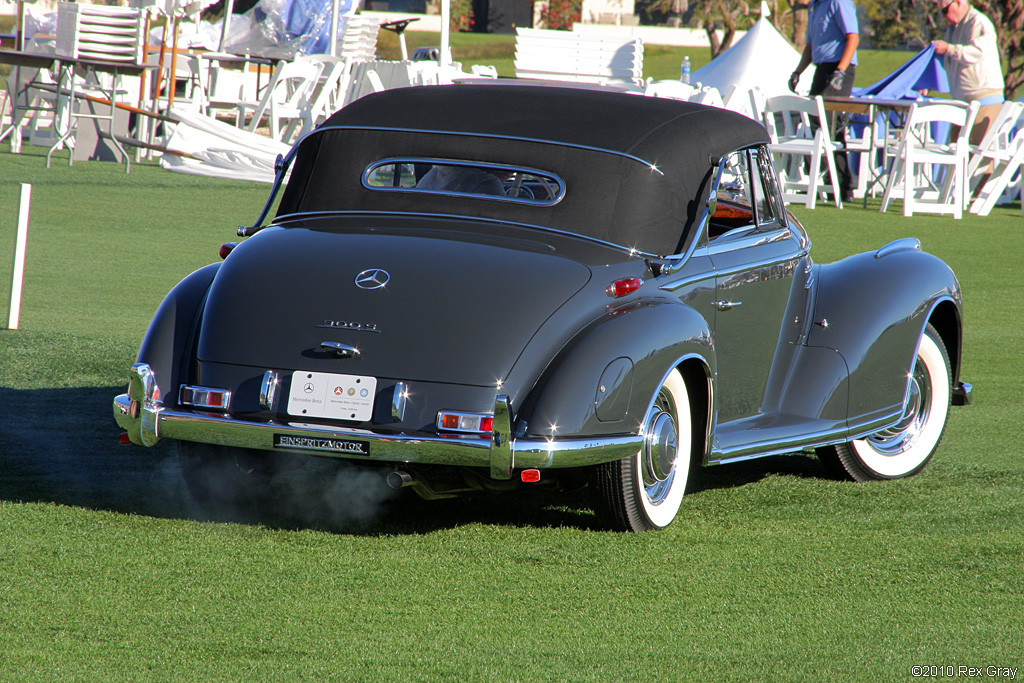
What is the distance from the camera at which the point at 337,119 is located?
5219 mm

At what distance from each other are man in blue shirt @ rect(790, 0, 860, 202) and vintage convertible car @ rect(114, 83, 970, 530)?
36.6 feet

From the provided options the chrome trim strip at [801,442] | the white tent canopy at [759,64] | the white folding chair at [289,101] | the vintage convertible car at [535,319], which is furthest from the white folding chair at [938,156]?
the chrome trim strip at [801,442]

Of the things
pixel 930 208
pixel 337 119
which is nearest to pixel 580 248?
pixel 337 119

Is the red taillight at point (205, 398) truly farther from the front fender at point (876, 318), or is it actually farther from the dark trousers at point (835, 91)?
the dark trousers at point (835, 91)

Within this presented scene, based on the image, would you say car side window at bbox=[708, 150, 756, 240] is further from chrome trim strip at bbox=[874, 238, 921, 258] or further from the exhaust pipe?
the exhaust pipe

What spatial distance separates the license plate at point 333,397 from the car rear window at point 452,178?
1.02 meters

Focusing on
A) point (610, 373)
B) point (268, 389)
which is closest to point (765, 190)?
point (610, 373)

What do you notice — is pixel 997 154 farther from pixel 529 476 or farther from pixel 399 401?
pixel 399 401

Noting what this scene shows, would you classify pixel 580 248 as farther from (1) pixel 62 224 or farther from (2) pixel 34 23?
(2) pixel 34 23

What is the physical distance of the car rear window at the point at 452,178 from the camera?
4867 mm

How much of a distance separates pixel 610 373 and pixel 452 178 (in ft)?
4.03

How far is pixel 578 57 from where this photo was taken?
22094mm

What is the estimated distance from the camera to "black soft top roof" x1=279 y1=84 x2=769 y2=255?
188 inches

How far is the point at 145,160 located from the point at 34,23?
18.5 feet
